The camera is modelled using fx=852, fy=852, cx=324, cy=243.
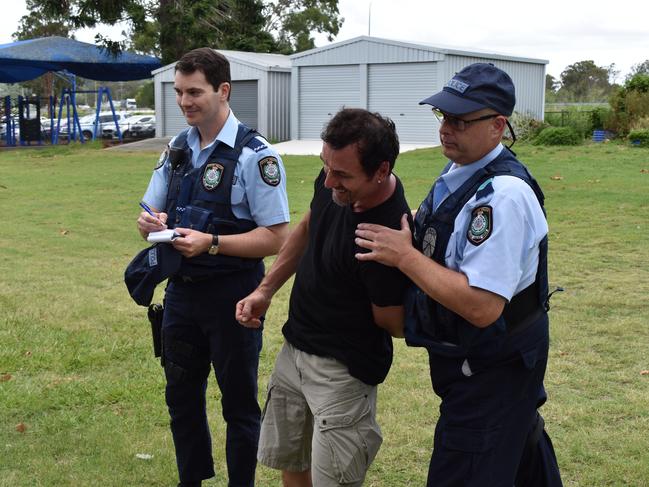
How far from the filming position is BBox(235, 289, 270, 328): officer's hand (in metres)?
3.39

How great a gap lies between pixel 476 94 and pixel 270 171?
129 centimetres

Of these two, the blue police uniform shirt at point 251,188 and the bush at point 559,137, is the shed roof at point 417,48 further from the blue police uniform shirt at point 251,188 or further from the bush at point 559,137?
the blue police uniform shirt at point 251,188

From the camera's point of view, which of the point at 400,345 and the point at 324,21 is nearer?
the point at 400,345

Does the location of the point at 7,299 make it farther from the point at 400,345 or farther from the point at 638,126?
the point at 638,126

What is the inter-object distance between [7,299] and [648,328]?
557 centimetres

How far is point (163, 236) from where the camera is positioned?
353 cm

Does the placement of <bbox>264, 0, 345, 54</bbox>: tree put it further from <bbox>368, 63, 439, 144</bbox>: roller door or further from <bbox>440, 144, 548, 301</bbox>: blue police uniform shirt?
<bbox>440, 144, 548, 301</bbox>: blue police uniform shirt

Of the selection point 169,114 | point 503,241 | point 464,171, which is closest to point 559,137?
point 169,114

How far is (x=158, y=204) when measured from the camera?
3.94 m

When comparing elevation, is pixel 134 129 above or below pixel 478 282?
above

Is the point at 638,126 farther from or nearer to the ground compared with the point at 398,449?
farther from the ground

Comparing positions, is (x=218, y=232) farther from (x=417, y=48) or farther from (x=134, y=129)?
(x=134, y=129)

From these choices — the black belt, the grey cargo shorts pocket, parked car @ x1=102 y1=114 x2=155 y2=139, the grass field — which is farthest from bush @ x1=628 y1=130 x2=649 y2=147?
parked car @ x1=102 y1=114 x2=155 y2=139

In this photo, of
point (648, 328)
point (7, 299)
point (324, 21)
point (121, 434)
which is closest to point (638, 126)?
point (648, 328)
